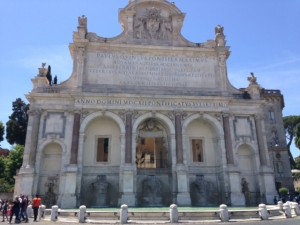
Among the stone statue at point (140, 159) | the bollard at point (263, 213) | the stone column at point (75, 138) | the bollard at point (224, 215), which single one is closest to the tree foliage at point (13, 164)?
the stone statue at point (140, 159)

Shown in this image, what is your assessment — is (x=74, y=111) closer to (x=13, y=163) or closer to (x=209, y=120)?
(x=209, y=120)

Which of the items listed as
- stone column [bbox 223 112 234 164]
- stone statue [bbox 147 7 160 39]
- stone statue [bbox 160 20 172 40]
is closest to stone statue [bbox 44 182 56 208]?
stone column [bbox 223 112 234 164]

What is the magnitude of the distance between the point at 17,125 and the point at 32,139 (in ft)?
81.6

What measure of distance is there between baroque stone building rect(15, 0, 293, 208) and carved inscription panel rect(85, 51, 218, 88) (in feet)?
0.35

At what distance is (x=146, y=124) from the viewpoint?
2827 cm

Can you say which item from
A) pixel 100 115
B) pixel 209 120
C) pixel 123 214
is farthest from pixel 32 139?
pixel 209 120

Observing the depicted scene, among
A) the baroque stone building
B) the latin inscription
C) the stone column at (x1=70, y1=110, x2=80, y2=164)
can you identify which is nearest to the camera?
the stone column at (x1=70, y1=110, x2=80, y2=164)

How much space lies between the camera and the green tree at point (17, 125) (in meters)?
46.6

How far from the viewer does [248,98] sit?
29422mm

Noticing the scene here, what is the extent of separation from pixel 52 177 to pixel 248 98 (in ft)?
71.4

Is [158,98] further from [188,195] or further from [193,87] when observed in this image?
[188,195]

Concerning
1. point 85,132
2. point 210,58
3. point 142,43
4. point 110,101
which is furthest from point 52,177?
point 210,58

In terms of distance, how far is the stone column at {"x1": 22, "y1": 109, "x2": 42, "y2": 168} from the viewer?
79.8 ft

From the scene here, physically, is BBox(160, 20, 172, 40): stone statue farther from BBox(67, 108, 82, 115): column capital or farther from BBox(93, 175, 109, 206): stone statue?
BBox(93, 175, 109, 206): stone statue
